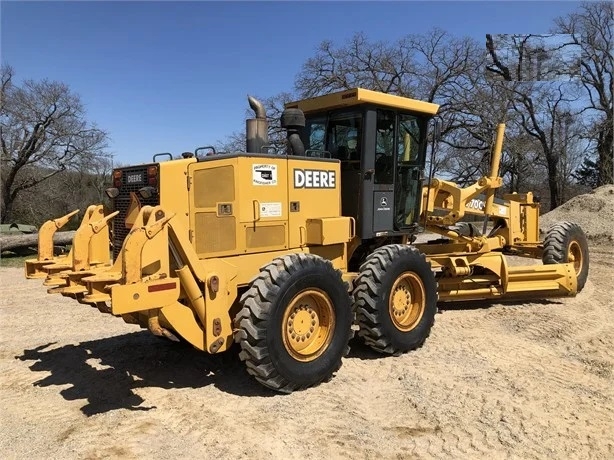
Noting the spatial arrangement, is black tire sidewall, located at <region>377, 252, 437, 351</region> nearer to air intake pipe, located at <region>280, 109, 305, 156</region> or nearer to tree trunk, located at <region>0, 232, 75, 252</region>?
air intake pipe, located at <region>280, 109, 305, 156</region>

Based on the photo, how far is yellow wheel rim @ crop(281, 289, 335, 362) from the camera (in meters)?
4.82

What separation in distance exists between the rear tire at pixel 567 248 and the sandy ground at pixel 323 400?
7.74ft

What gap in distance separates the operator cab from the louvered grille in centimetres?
191

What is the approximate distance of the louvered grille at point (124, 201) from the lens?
5012 mm

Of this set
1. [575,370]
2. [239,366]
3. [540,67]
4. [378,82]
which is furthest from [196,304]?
[540,67]

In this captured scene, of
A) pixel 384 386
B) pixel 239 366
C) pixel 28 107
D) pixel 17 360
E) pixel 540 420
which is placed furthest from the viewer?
pixel 28 107

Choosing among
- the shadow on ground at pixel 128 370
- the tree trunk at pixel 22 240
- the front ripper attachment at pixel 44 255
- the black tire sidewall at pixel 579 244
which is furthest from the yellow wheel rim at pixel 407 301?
the tree trunk at pixel 22 240

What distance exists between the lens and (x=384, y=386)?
4930mm

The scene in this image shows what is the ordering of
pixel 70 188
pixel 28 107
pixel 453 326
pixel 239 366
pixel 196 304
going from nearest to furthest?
1. pixel 196 304
2. pixel 239 366
3. pixel 453 326
4. pixel 28 107
5. pixel 70 188

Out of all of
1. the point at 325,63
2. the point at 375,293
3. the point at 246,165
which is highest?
the point at 325,63

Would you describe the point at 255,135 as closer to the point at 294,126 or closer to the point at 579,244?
the point at 294,126

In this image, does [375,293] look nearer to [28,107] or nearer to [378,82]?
[378,82]

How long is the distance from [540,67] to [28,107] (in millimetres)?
24876

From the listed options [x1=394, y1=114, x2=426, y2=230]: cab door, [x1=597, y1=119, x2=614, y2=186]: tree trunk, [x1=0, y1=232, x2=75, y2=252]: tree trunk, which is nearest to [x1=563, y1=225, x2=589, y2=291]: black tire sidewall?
[x1=394, y1=114, x2=426, y2=230]: cab door
